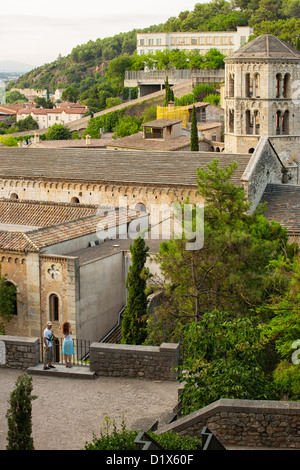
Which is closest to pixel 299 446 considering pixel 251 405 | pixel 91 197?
pixel 251 405

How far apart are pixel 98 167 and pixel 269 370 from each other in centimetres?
1790

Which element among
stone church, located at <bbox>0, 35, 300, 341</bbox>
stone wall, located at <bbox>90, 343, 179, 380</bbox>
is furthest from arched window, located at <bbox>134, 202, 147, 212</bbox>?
stone wall, located at <bbox>90, 343, 179, 380</bbox>

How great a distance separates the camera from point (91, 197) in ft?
109

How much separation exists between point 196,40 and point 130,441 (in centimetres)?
11071

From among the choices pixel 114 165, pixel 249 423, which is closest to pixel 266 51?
pixel 114 165

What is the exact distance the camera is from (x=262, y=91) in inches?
1671

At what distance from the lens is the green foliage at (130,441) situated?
10703 millimetres

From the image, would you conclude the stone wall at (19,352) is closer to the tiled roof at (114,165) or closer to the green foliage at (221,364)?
the green foliage at (221,364)

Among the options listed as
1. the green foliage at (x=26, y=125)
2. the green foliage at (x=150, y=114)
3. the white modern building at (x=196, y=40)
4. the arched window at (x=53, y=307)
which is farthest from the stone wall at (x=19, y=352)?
the white modern building at (x=196, y=40)

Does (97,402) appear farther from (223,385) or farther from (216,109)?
(216,109)

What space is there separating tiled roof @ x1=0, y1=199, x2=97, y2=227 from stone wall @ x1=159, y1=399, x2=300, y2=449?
53.0ft

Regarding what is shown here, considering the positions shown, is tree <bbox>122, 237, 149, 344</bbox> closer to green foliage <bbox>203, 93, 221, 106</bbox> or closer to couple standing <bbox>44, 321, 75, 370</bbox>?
couple standing <bbox>44, 321, 75, 370</bbox>

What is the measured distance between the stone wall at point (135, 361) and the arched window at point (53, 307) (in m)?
7.17

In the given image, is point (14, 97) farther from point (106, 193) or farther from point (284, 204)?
point (284, 204)
